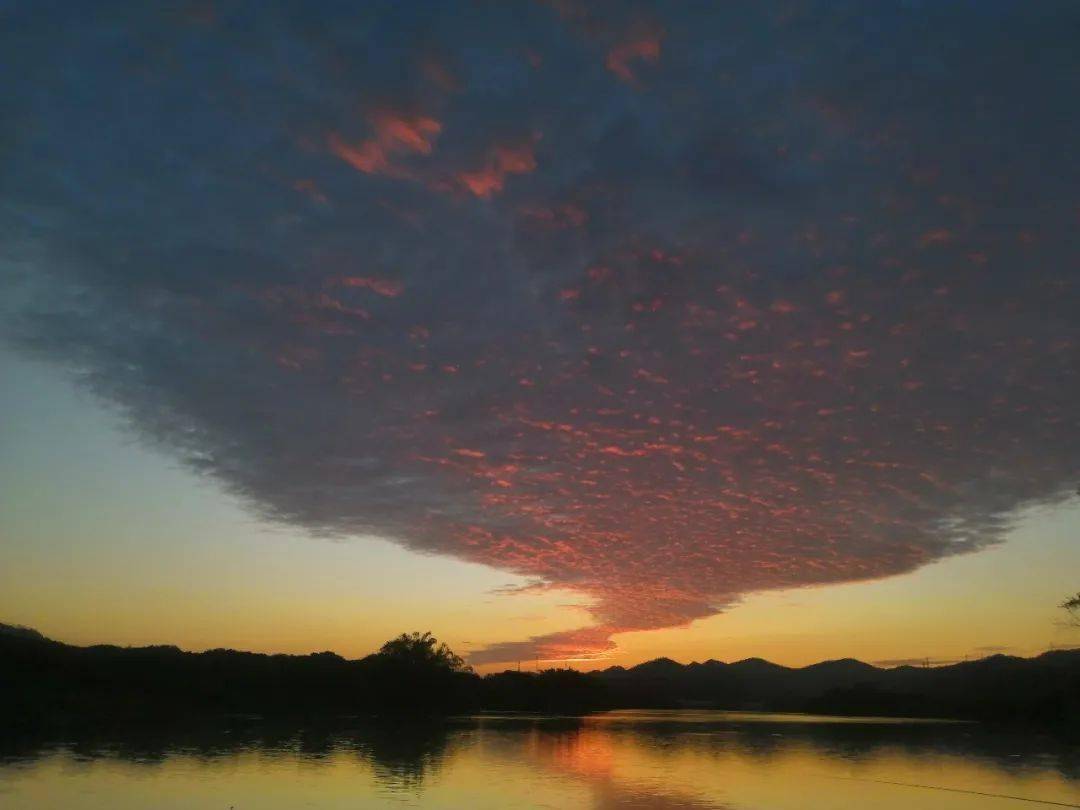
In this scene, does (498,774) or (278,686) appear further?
(278,686)

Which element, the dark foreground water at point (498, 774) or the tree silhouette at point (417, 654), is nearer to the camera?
the dark foreground water at point (498, 774)

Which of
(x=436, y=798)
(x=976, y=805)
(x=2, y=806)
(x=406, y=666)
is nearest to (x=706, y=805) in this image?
(x=436, y=798)

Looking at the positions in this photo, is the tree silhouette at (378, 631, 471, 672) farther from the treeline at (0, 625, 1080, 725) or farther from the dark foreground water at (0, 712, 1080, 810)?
the dark foreground water at (0, 712, 1080, 810)

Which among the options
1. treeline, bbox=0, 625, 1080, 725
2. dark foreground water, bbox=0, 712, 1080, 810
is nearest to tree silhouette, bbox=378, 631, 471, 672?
treeline, bbox=0, 625, 1080, 725

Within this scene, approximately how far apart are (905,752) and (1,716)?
9345 centimetres

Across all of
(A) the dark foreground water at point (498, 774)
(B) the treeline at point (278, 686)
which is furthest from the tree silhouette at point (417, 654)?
(A) the dark foreground water at point (498, 774)

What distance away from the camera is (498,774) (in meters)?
50.2

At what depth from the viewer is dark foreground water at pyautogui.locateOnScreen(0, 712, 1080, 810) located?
122 feet

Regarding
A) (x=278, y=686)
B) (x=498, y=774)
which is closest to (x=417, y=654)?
(x=278, y=686)

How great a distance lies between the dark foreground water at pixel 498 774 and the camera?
37281 mm

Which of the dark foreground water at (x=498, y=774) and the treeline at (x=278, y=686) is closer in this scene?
the dark foreground water at (x=498, y=774)

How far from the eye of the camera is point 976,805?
4144 centimetres

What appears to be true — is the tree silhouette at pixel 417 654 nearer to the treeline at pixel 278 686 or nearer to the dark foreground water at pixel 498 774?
the treeline at pixel 278 686

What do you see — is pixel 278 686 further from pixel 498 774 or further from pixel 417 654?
pixel 498 774
